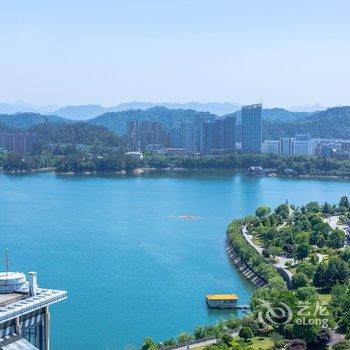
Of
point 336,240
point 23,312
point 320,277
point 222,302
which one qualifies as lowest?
point 222,302

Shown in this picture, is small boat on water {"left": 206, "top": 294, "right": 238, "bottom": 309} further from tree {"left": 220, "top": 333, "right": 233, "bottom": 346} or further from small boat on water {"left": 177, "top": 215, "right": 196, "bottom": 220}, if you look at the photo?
small boat on water {"left": 177, "top": 215, "right": 196, "bottom": 220}

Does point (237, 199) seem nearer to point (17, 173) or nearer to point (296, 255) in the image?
point (296, 255)

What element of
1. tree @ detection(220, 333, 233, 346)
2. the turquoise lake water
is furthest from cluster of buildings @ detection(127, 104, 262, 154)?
tree @ detection(220, 333, 233, 346)

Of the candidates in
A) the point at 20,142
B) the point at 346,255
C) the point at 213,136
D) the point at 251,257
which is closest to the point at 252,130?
the point at 213,136

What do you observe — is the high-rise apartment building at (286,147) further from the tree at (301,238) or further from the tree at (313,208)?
the tree at (301,238)

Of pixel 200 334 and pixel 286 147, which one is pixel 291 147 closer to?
pixel 286 147

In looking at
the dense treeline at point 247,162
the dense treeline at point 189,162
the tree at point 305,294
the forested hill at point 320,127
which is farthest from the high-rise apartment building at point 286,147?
the tree at point 305,294
